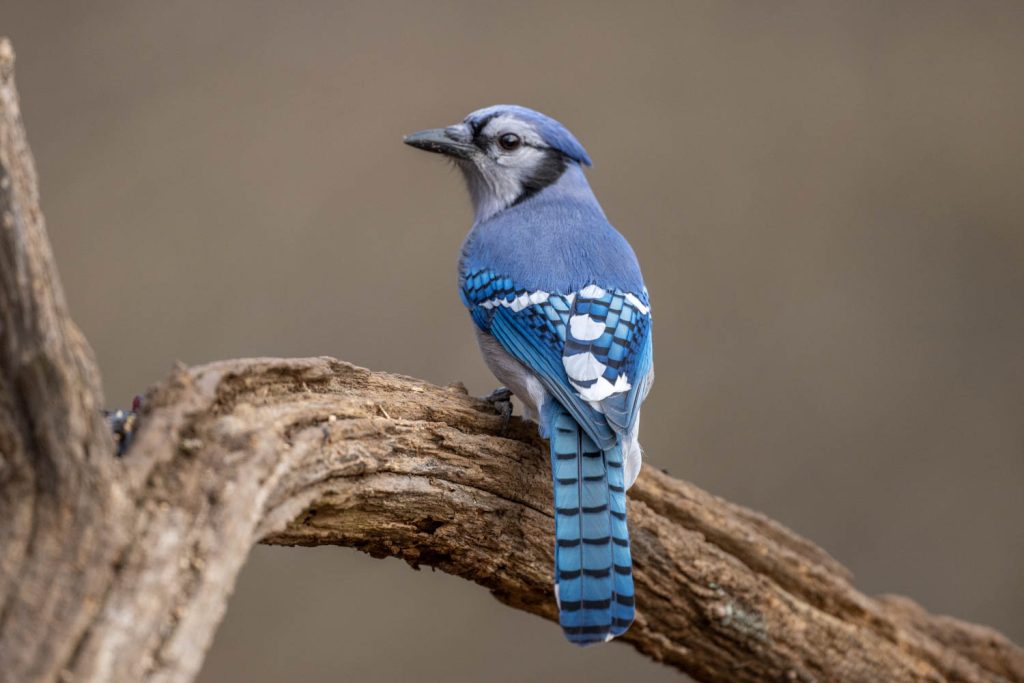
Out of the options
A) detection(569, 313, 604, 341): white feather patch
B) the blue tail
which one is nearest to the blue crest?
detection(569, 313, 604, 341): white feather patch

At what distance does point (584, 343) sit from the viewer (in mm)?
2102

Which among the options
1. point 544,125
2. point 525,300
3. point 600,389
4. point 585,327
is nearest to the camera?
point 600,389

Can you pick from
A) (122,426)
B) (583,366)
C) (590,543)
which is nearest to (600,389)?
(583,366)

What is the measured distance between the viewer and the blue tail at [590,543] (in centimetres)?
181

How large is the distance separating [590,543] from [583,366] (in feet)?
1.17

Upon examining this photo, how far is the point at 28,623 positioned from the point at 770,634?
1606 millimetres

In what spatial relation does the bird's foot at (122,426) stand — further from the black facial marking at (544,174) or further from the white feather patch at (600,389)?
the black facial marking at (544,174)

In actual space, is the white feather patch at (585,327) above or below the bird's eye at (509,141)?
below

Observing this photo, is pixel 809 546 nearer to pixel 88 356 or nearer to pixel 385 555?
pixel 385 555

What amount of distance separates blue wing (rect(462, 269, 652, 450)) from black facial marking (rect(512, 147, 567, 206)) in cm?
42

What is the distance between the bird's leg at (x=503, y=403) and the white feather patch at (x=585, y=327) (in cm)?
20

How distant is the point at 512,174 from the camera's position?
2713 mm

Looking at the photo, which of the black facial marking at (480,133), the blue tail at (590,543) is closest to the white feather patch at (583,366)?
the blue tail at (590,543)

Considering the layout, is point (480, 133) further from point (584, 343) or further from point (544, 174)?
point (584, 343)
